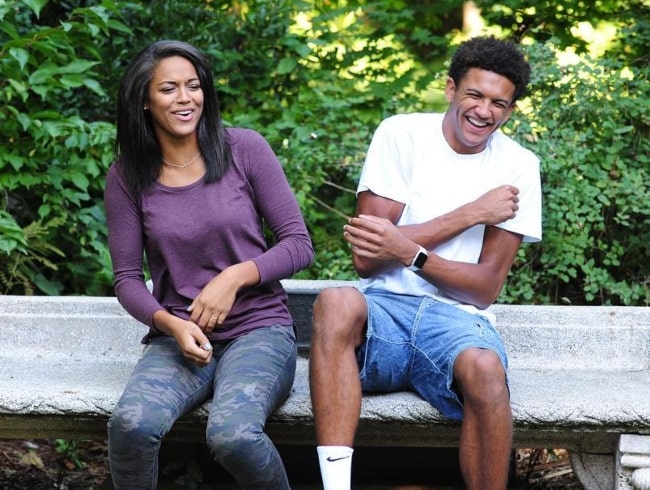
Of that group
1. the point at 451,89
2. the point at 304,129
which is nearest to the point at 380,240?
the point at 451,89

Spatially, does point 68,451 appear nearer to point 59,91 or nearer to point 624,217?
point 59,91

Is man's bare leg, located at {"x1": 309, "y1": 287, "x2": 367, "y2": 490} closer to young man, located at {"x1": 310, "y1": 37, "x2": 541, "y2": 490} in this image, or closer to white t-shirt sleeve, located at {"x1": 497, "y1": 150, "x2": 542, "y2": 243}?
young man, located at {"x1": 310, "y1": 37, "x2": 541, "y2": 490}

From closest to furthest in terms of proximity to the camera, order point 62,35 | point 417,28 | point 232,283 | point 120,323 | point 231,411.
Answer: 1. point 231,411
2. point 232,283
3. point 120,323
4. point 62,35
5. point 417,28

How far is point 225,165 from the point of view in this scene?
3223 mm

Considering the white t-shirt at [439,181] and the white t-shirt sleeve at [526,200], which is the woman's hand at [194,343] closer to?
the white t-shirt at [439,181]

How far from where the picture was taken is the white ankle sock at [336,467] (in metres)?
2.88

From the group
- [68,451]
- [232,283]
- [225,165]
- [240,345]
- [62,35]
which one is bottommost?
[68,451]

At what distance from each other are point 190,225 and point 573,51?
10.6ft

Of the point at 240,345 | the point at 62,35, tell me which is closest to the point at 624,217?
the point at 240,345

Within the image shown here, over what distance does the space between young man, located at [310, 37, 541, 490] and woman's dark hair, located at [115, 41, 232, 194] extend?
1.69 feet

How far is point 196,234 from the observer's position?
123 inches

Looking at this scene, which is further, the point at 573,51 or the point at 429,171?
the point at 573,51

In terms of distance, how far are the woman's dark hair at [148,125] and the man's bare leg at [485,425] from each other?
1054 millimetres

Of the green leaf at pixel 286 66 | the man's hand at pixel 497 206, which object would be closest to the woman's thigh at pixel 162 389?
the man's hand at pixel 497 206
